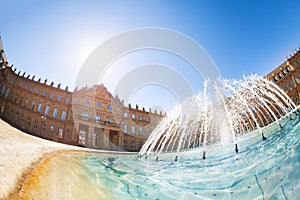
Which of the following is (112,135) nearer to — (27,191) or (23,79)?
(23,79)

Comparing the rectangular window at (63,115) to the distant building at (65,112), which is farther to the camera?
the rectangular window at (63,115)

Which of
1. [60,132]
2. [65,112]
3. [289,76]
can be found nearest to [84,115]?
[65,112]

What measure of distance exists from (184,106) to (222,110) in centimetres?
507

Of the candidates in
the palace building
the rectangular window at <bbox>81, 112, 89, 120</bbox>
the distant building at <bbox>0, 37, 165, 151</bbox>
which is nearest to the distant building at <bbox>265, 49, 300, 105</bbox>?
the palace building

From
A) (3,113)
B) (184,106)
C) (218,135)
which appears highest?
(3,113)

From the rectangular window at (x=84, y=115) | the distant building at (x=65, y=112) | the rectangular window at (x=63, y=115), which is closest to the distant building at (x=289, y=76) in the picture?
the distant building at (x=65, y=112)

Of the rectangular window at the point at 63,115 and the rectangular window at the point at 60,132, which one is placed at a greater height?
the rectangular window at the point at 63,115

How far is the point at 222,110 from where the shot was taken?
18.7m

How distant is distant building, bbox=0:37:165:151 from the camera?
1634 inches

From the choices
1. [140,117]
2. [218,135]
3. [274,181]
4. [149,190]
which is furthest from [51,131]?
[274,181]

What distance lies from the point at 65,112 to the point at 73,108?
9.20 feet

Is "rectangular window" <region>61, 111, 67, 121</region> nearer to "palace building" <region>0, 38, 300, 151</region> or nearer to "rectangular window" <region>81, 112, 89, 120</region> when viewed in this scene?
"palace building" <region>0, 38, 300, 151</region>

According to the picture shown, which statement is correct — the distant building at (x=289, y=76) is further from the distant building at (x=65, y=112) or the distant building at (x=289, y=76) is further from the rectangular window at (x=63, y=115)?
the rectangular window at (x=63, y=115)

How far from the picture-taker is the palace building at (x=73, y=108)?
41250 millimetres
